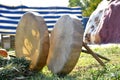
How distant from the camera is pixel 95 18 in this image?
47.2 ft

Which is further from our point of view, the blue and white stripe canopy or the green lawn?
the blue and white stripe canopy

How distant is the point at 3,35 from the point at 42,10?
281 cm

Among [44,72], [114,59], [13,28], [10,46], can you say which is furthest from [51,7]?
[44,72]

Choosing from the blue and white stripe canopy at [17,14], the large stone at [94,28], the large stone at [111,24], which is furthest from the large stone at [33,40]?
the blue and white stripe canopy at [17,14]

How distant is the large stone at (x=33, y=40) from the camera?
5.44 meters

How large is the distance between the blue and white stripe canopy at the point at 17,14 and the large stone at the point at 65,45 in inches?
353

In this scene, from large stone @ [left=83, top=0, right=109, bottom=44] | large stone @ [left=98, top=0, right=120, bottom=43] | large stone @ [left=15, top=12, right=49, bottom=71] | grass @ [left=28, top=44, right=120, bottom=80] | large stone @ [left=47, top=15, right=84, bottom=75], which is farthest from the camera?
large stone @ [left=83, top=0, right=109, bottom=44]

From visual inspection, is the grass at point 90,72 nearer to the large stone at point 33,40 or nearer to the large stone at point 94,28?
the large stone at point 33,40

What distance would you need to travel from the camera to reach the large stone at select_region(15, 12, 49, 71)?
5.44m

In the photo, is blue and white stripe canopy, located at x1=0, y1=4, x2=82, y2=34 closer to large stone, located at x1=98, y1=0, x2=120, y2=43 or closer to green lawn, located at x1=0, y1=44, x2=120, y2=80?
large stone, located at x1=98, y1=0, x2=120, y2=43

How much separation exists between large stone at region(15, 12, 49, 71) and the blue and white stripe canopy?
8.37 m

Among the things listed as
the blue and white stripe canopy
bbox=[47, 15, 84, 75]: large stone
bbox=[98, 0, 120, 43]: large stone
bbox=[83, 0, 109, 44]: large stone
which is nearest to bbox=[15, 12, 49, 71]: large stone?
bbox=[47, 15, 84, 75]: large stone

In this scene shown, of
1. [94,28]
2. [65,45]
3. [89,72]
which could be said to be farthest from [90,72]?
[94,28]

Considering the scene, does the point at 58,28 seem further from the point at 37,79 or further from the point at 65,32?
the point at 37,79
